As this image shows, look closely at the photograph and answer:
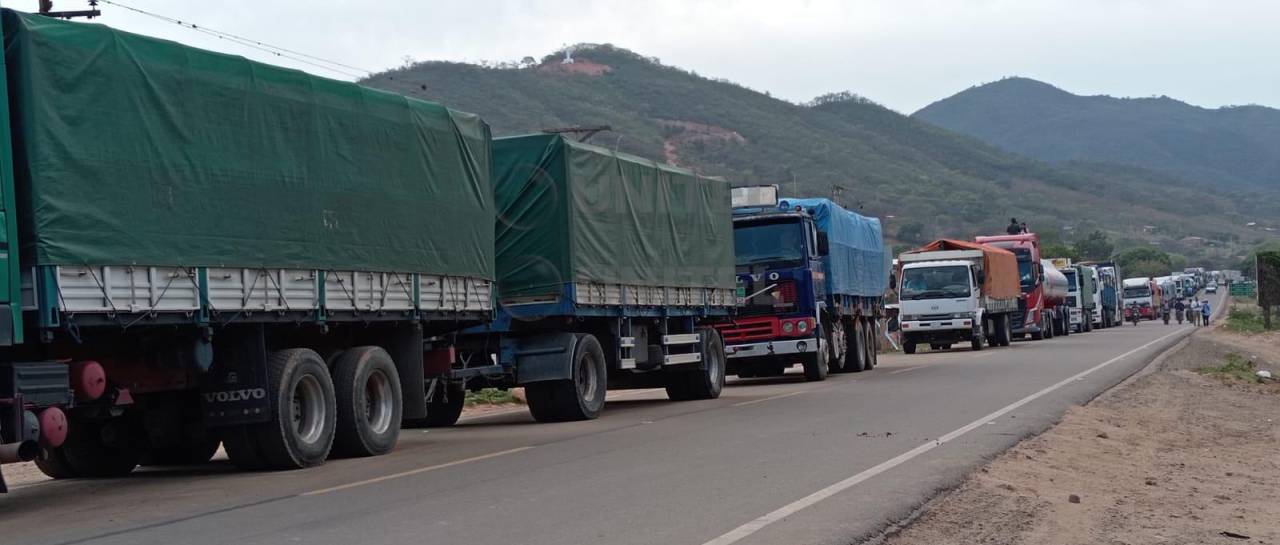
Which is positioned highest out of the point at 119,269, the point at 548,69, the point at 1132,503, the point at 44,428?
the point at 548,69

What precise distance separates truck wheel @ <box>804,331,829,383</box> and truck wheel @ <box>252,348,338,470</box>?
16.1m

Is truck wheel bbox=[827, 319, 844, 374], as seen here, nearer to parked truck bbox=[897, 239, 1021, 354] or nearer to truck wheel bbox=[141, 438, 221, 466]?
parked truck bbox=[897, 239, 1021, 354]

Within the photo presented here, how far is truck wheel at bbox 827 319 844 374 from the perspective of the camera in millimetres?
32219

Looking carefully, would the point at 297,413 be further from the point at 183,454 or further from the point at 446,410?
the point at 446,410

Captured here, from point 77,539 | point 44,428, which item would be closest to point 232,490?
point 44,428

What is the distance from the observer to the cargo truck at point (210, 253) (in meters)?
11.3

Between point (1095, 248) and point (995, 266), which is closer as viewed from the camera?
point (995, 266)

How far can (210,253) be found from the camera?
12.8m

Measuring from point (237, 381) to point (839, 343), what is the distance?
20.7 meters

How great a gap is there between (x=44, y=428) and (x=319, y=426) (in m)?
3.48

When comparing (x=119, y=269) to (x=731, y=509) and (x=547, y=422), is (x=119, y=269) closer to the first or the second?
(x=731, y=509)

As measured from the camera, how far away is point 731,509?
10.6m

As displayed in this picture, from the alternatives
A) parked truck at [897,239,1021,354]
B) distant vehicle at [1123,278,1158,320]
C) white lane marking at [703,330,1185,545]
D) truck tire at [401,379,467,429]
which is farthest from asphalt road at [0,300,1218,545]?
distant vehicle at [1123,278,1158,320]

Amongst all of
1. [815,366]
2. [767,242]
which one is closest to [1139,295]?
[815,366]
